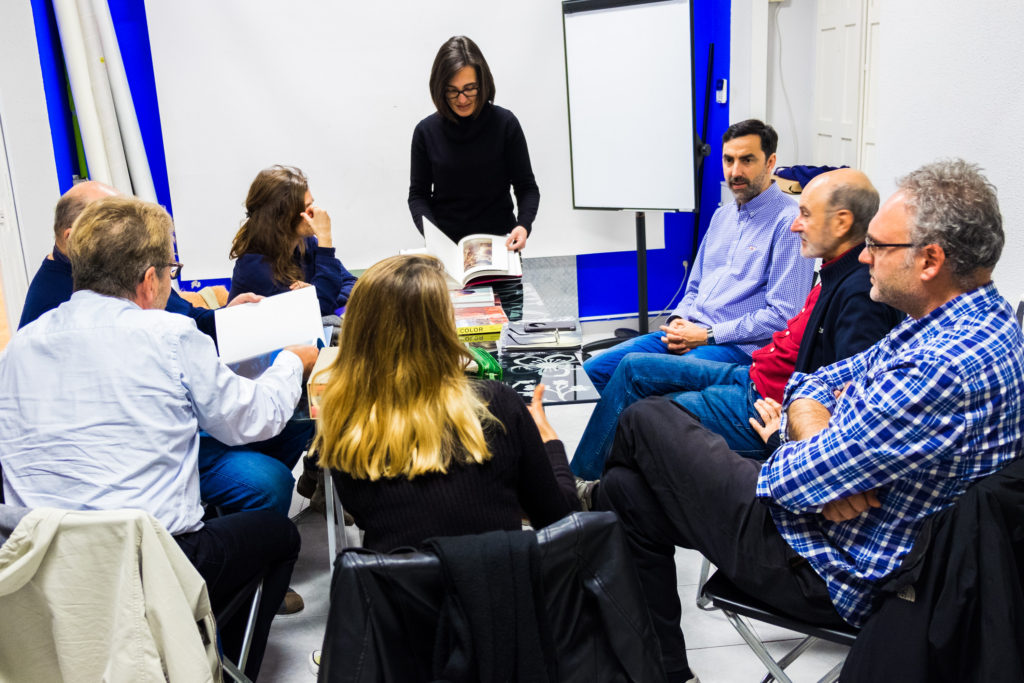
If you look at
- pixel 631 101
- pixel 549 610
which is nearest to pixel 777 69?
pixel 631 101

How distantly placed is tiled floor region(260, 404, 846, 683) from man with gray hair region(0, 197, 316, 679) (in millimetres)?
532

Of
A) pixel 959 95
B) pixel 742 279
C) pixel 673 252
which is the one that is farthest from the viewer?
pixel 673 252

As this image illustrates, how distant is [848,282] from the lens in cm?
226

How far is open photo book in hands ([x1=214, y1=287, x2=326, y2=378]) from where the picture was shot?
2291 mm

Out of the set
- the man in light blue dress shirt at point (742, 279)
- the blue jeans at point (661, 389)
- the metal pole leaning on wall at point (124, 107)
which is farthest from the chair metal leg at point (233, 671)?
the metal pole leaning on wall at point (124, 107)

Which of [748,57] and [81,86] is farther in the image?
[748,57]

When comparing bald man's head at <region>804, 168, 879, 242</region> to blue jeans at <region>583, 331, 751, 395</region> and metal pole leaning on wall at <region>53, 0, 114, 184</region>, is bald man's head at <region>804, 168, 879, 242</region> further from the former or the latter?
metal pole leaning on wall at <region>53, 0, 114, 184</region>

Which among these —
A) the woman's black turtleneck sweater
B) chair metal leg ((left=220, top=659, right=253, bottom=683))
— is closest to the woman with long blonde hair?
chair metal leg ((left=220, top=659, right=253, bottom=683))

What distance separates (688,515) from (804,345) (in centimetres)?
73

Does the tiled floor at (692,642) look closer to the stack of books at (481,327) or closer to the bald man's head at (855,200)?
the stack of books at (481,327)

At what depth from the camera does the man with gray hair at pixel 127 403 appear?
181cm

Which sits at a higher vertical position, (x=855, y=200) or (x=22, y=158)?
(x=22, y=158)

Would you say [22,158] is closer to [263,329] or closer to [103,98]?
[103,98]

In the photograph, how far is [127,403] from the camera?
183 centimetres
